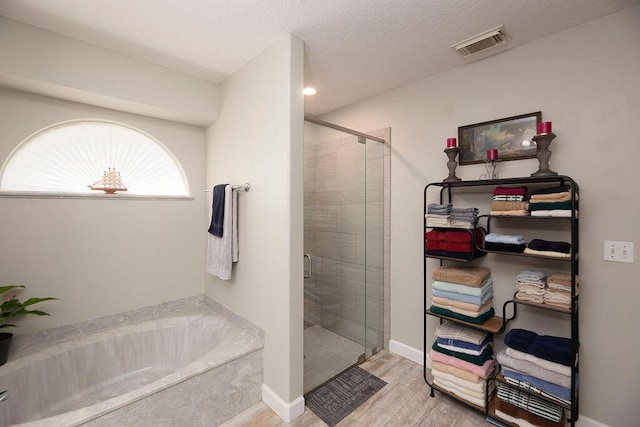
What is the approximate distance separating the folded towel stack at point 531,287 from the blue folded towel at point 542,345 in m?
0.25

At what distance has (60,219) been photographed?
2.06m

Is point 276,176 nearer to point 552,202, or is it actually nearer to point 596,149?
point 552,202

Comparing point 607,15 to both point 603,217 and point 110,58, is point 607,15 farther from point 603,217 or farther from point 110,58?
point 110,58

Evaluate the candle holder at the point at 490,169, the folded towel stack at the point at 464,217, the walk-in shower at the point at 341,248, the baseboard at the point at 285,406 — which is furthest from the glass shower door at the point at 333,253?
the candle holder at the point at 490,169

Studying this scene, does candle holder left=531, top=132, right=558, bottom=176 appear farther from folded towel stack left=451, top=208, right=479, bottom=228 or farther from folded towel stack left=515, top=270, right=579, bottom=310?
folded towel stack left=515, top=270, right=579, bottom=310

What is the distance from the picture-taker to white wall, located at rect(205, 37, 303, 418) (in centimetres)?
179

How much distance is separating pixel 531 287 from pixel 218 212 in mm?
2238

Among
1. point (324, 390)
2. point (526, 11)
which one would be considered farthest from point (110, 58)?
point (324, 390)

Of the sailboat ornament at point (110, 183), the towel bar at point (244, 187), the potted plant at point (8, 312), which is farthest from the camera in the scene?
the sailboat ornament at point (110, 183)

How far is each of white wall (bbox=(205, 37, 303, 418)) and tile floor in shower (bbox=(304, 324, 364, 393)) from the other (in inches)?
12.9

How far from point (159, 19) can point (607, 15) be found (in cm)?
260

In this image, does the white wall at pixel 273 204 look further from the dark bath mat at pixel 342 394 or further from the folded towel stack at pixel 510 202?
the folded towel stack at pixel 510 202

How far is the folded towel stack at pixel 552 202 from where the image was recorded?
1.51 m

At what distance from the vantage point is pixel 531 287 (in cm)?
164
